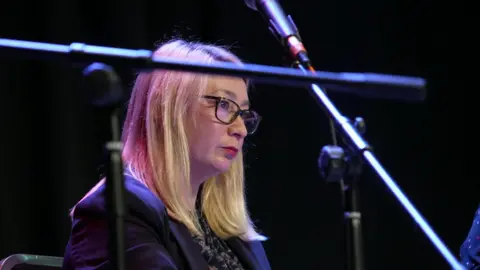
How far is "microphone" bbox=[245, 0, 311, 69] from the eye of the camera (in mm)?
1609

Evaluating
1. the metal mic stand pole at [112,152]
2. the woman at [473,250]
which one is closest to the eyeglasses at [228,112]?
the woman at [473,250]

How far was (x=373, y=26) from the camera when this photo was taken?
3.22 m

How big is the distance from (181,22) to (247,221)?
2.83 feet

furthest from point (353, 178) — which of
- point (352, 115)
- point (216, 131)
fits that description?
point (352, 115)

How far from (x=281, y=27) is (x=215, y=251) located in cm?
72

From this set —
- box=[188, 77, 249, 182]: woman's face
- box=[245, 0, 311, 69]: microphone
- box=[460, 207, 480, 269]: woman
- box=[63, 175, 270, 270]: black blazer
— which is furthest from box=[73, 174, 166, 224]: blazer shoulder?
box=[460, 207, 480, 269]: woman

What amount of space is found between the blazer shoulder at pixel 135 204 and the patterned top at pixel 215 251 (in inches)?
10.2

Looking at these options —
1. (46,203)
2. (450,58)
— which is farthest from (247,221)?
(450,58)

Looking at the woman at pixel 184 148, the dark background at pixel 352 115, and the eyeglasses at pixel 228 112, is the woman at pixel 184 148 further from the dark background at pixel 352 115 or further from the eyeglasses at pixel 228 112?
the dark background at pixel 352 115

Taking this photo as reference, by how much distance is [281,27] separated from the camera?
5.42ft

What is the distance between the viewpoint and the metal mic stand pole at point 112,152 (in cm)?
108

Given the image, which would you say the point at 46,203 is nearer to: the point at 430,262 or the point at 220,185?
the point at 220,185

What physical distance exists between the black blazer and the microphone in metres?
0.47

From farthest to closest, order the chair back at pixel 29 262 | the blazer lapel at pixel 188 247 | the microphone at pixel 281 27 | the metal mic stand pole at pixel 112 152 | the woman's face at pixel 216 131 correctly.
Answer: the woman's face at pixel 216 131 < the blazer lapel at pixel 188 247 < the chair back at pixel 29 262 < the microphone at pixel 281 27 < the metal mic stand pole at pixel 112 152
